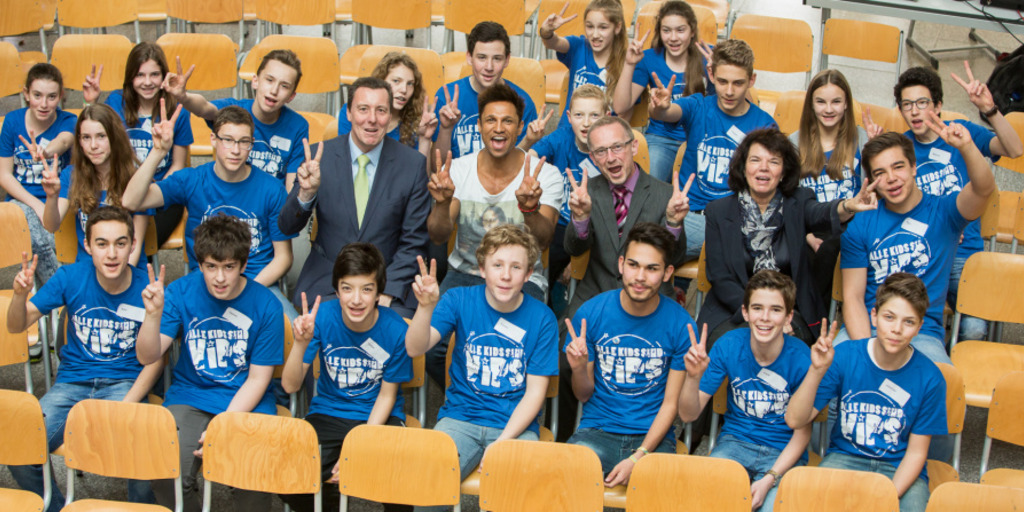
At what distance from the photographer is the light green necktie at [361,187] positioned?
154 inches

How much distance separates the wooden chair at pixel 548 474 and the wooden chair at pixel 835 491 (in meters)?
0.56

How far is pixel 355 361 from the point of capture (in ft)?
11.2

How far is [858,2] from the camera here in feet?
18.9

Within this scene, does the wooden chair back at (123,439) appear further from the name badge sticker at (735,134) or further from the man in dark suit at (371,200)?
the name badge sticker at (735,134)

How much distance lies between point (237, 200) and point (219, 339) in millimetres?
709

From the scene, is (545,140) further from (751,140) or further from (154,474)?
(154,474)

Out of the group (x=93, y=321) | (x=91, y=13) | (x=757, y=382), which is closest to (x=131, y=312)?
(x=93, y=321)

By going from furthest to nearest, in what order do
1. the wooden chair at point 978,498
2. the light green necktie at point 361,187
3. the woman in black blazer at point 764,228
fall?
the light green necktie at point 361,187
the woman in black blazer at point 764,228
the wooden chair at point 978,498

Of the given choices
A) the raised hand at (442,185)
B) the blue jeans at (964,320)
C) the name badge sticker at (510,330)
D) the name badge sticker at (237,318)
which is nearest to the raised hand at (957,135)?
the blue jeans at (964,320)

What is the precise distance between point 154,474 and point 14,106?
387 cm

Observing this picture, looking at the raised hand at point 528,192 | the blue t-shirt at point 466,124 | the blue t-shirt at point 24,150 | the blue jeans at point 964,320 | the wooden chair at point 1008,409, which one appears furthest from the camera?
the blue t-shirt at point 466,124

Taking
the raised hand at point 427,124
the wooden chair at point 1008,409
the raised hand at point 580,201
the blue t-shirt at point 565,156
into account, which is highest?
the raised hand at point 427,124

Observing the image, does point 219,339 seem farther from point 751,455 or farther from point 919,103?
point 919,103

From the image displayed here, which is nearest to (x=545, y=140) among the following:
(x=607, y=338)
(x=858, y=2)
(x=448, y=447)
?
(x=607, y=338)
